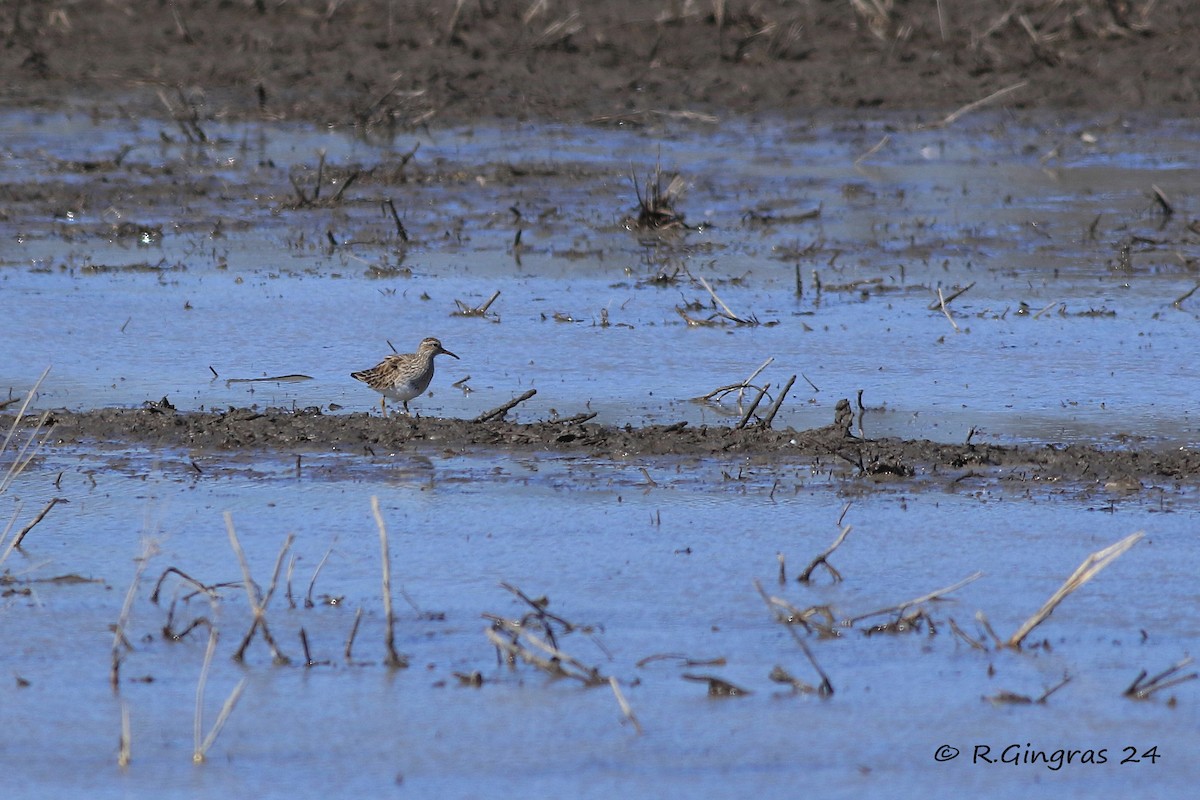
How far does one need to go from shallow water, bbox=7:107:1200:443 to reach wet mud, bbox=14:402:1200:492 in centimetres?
38

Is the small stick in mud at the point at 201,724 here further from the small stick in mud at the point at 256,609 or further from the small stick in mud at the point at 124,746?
the small stick in mud at the point at 256,609

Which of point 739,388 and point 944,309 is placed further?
point 944,309

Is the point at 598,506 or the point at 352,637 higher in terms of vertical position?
the point at 598,506

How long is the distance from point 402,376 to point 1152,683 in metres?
3.86

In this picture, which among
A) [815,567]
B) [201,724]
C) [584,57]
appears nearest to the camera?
[201,724]

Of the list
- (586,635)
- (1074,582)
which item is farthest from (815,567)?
(1074,582)

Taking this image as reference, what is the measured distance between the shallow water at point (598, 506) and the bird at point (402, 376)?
0.25 m

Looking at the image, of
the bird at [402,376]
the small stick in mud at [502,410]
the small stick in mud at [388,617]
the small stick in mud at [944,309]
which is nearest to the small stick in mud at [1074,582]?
the small stick in mud at [388,617]

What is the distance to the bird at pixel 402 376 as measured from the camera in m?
7.93

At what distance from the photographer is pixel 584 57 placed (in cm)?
1878

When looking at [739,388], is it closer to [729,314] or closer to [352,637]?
[729,314]

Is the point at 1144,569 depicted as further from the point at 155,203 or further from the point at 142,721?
the point at 155,203

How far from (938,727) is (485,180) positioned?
10033 millimetres

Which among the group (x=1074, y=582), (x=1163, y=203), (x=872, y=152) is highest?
(x=872, y=152)
